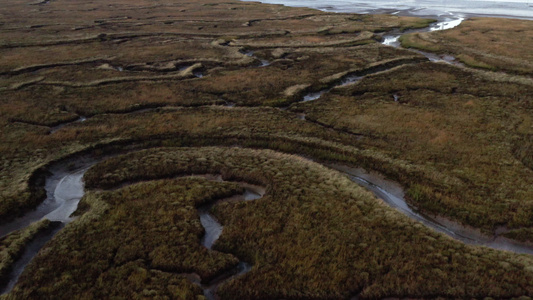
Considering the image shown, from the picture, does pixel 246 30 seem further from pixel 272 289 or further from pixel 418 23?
pixel 272 289

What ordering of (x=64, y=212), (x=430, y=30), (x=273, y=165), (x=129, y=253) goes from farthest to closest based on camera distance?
1. (x=430, y=30)
2. (x=273, y=165)
3. (x=64, y=212)
4. (x=129, y=253)

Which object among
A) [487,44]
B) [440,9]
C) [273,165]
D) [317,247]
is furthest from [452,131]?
[440,9]

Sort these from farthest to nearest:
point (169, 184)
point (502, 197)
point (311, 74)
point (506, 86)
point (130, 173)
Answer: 1. point (311, 74)
2. point (506, 86)
3. point (130, 173)
4. point (169, 184)
5. point (502, 197)

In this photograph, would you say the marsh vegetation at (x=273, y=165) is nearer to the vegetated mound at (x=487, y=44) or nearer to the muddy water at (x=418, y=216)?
the muddy water at (x=418, y=216)

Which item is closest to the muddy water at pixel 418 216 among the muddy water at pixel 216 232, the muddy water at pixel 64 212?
the muddy water at pixel 216 232

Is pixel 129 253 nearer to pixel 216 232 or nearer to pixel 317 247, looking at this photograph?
pixel 216 232

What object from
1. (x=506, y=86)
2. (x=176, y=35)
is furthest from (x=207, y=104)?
(x=176, y=35)
